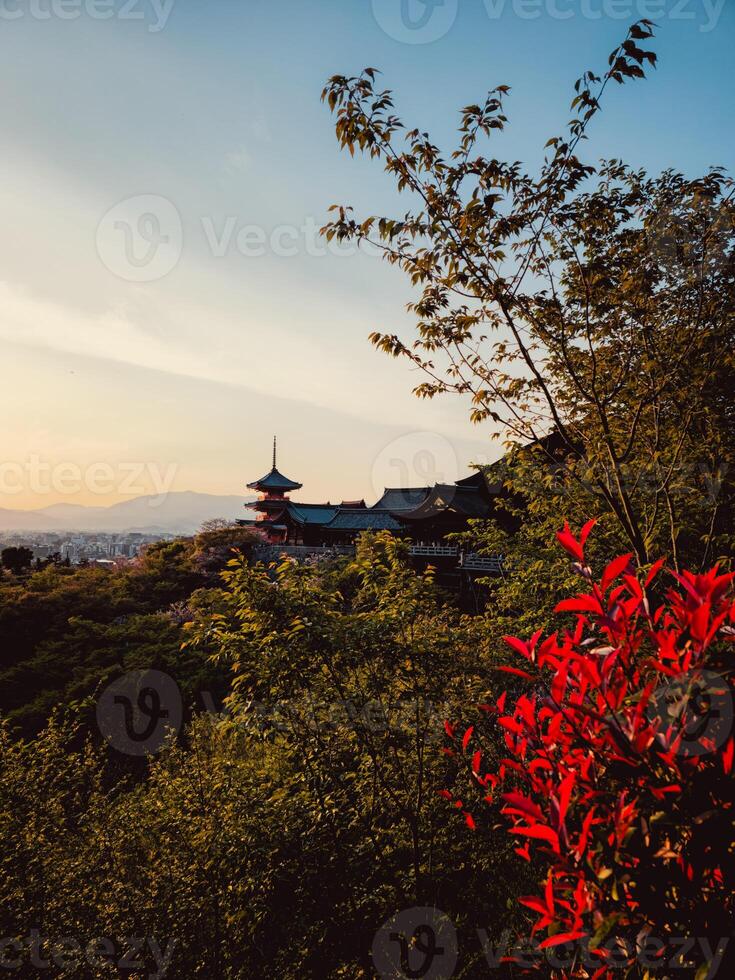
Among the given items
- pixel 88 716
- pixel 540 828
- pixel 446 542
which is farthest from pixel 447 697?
pixel 446 542

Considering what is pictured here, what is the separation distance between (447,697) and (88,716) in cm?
902

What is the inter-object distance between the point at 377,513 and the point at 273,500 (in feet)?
37.8

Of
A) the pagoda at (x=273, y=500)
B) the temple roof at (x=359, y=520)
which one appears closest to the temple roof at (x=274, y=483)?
the pagoda at (x=273, y=500)

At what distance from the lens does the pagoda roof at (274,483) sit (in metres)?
42.6

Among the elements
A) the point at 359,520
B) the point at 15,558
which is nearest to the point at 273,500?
the point at 359,520

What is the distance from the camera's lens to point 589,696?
4.78 ft

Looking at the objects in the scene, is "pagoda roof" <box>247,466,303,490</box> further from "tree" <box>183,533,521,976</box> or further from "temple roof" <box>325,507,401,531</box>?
"tree" <box>183,533,521,976</box>

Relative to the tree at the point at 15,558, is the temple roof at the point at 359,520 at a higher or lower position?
higher

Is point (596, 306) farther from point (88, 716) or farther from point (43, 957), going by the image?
point (88, 716)

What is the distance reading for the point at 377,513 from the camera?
32.1 meters

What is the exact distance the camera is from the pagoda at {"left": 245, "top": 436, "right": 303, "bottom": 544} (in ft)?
125

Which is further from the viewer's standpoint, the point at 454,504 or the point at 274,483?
the point at 274,483

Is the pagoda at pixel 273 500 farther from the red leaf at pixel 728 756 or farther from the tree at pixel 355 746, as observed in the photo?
the red leaf at pixel 728 756

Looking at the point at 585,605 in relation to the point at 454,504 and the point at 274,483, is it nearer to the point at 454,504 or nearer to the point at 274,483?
the point at 454,504
